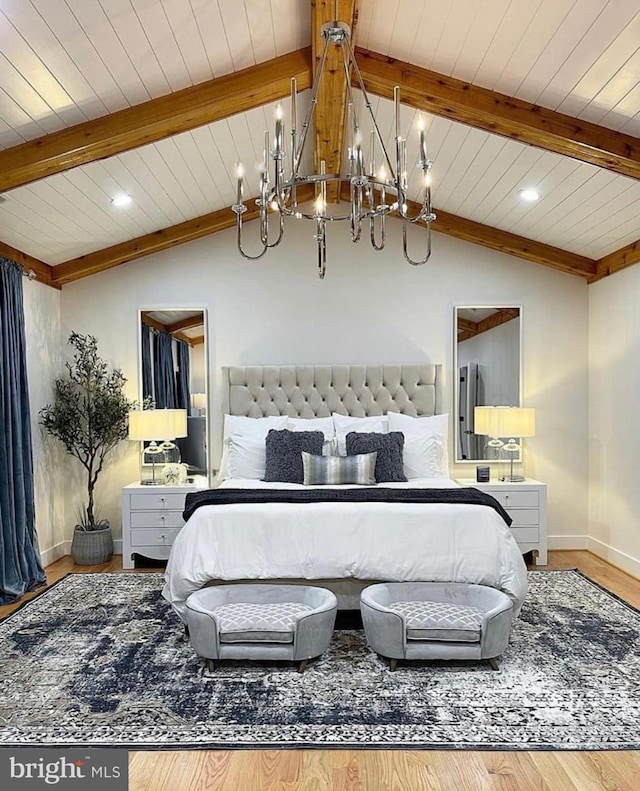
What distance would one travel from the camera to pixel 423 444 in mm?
5391

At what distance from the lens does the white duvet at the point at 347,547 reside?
3730 mm

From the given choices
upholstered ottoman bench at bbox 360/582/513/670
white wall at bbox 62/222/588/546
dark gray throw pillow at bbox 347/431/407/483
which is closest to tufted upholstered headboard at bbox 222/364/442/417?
white wall at bbox 62/222/588/546

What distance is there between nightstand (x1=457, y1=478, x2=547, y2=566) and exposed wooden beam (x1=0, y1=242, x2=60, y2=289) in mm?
3944

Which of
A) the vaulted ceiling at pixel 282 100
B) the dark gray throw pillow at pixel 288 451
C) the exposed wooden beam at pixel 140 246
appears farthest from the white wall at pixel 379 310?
the dark gray throw pillow at pixel 288 451

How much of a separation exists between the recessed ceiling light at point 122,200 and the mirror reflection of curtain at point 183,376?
4.79ft

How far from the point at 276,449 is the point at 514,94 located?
2.90 m

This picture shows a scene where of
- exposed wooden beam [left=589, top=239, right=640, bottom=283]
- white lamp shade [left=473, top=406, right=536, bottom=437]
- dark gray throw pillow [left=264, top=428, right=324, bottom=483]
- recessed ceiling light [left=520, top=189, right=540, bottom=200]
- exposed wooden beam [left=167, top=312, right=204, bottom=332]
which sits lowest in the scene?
dark gray throw pillow [left=264, top=428, right=324, bottom=483]

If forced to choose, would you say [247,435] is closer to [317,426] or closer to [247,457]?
[247,457]

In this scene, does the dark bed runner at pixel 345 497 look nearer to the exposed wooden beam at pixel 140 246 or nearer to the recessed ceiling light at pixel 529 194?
the recessed ceiling light at pixel 529 194

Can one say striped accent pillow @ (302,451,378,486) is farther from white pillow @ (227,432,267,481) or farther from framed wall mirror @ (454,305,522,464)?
framed wall mirror @ (454,305,522,464)

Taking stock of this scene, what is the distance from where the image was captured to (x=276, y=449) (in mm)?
5203

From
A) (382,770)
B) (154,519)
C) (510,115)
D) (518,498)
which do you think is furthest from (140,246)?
(382,770)

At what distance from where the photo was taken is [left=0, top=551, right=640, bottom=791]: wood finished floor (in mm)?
2412

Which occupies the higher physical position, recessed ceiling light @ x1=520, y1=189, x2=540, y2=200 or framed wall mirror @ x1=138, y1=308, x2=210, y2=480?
recessed ceiling light @ x1=520, y1=189, x2=540, y2=200
